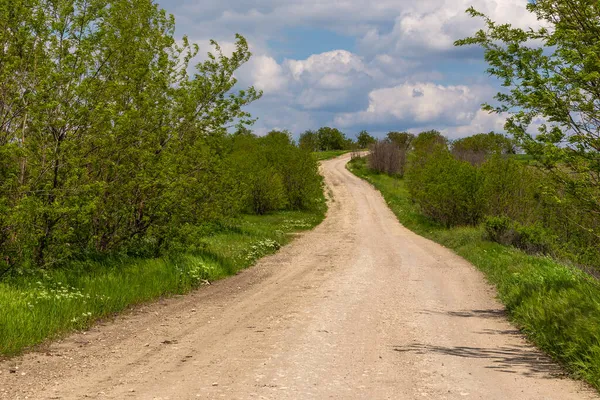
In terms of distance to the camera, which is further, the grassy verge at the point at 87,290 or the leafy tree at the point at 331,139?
the leafy tree at the point at 331,139

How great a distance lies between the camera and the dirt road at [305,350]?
6.27 meters

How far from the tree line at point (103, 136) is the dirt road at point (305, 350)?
240 centimetres

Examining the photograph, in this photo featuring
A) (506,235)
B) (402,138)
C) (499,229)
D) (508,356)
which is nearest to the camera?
(508,356)

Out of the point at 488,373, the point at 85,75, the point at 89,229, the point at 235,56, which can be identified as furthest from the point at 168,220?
the point at 488,373

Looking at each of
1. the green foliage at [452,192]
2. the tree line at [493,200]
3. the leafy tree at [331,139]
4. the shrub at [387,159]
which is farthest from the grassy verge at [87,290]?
the leafy tree at [331,139]

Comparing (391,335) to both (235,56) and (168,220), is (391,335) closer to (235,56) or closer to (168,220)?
(168,220)

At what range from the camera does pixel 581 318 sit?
827 cm

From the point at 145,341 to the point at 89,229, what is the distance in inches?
210

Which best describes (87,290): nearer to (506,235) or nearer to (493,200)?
(506,235)

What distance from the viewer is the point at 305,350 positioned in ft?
26.1

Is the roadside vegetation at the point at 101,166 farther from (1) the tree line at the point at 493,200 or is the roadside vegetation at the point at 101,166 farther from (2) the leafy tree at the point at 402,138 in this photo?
(2) the leafy tree at the point at 402,138

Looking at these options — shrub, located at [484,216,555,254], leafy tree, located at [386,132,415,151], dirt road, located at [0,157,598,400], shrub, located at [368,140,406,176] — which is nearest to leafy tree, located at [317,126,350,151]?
leafy tree, located at [386,132,415,151]

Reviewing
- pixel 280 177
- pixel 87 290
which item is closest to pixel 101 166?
pixel 87 290

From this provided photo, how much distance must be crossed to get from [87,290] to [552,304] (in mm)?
8432
